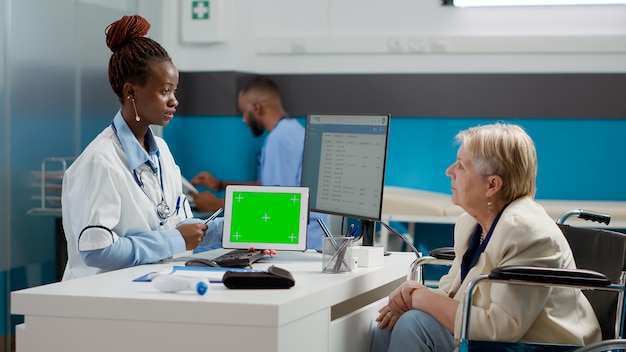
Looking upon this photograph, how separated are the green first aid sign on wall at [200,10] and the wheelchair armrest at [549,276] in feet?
12.9

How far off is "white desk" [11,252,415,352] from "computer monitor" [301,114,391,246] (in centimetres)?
61

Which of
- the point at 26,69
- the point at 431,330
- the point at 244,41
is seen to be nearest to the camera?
the point at 431,330

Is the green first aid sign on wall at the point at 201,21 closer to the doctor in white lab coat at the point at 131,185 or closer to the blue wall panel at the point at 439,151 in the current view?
the blue wall panel at the point at 439,151

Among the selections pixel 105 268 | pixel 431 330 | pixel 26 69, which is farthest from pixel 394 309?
pixel 26 69

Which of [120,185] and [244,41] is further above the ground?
[244,41]

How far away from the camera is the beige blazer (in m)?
2.39

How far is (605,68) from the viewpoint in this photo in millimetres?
5590

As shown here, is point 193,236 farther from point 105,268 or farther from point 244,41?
point 244,41

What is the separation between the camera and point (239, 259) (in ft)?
8.85

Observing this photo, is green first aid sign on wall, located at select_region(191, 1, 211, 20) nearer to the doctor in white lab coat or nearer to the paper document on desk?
the doctor in white lab coat

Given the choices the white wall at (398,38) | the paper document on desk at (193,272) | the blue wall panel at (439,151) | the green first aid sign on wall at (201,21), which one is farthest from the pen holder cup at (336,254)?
the green first aid sign on wall at (201,21)

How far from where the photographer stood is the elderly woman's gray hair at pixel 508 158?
255 cm

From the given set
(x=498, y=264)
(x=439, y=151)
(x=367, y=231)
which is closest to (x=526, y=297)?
(x=498, y=264)

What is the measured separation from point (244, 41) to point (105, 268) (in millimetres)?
3543
